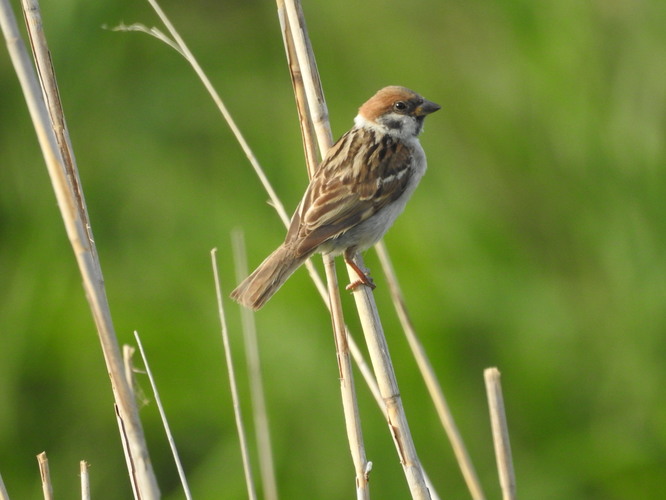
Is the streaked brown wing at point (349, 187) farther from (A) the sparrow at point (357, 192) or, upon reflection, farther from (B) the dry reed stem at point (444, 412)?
(B) the dry reed stem at point (444, 412)

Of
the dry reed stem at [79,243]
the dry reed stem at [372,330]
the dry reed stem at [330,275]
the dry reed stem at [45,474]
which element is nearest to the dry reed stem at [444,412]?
the dry reed stem at [372,330]

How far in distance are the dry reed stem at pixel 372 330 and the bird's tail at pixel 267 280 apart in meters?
0.38

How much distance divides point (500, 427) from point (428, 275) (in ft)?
6.11

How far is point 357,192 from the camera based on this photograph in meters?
3.35

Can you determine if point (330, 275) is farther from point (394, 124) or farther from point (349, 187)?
point (394, 124)

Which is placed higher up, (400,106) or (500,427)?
(400,106)

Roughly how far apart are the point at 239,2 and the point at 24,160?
1.88 metres

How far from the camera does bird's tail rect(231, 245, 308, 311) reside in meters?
2.98

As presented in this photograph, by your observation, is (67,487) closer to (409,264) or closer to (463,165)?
(409,264)

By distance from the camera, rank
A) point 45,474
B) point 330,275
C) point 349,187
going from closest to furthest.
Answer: point 45,474, point 330,275, point 349,187

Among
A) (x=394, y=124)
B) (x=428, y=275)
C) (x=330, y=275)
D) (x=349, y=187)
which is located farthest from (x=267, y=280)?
(x=428, y=275)

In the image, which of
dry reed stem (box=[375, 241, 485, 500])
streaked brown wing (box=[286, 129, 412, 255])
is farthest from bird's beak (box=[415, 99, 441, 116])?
dry reed stem (box=[375, 241, 485, 500])

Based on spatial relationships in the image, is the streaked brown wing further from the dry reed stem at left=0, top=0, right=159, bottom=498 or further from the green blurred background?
the dry reed stem at left=0, top=0, right=159, bottom=498

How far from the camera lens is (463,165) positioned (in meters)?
4.51
